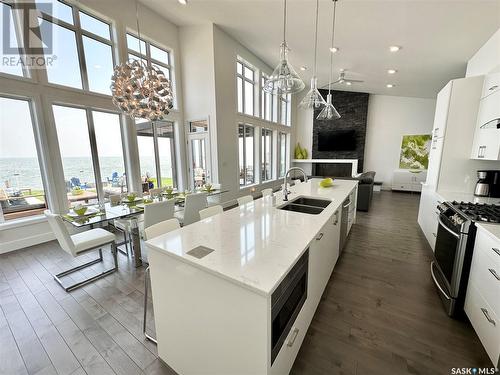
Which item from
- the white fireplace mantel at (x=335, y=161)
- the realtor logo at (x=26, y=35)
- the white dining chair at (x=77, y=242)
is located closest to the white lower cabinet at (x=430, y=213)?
the white fireplace mantel at (x=335, y=161)

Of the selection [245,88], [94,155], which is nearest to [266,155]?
[245,88]

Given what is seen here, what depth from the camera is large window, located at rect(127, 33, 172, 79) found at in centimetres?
456

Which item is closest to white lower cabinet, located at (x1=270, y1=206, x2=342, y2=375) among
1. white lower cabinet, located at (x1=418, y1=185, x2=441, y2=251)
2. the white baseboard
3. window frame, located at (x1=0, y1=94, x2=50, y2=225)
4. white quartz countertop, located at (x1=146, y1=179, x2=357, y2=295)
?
white quartz countertop, located at (x1=146, y1=179, x2=357, y2=295)

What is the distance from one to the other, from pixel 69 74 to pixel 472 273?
613 cm

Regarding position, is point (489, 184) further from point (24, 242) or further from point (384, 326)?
point (24, 242)

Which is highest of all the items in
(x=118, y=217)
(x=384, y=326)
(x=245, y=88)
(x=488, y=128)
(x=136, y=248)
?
(x=245, y=88)

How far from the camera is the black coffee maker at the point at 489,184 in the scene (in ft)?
8.25

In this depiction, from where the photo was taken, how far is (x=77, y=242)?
2410mm

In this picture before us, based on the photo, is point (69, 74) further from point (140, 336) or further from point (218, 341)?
point (218, 341)

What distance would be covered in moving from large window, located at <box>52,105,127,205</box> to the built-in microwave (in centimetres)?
391

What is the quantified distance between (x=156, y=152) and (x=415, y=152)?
8859 millimetres

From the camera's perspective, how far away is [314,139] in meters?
9.38

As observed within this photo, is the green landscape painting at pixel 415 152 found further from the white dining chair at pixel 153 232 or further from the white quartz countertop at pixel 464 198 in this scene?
the white dining chair at pixel 153 232

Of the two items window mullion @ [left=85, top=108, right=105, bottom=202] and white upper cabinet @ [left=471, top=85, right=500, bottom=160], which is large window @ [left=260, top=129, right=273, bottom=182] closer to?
window mullion @ [left=85, top=108, right=105, bottom=202]
